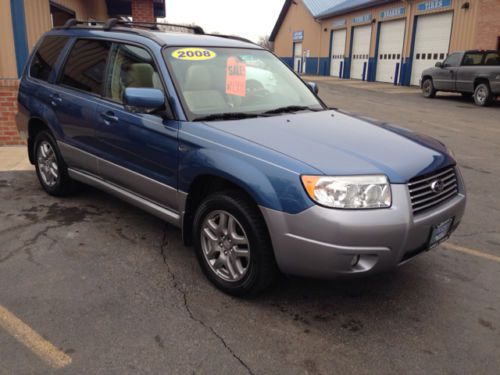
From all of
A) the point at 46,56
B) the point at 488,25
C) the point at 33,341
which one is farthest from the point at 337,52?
the point at 33,341

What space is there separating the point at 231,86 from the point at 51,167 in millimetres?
2554

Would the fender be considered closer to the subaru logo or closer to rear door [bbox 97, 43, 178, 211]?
rear door [bbox 97, 43, 178, 211]

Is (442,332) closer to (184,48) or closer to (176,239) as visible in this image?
(176,239)

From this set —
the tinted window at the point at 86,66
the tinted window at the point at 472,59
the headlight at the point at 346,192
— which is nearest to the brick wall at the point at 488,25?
the tinted window at the point at 472,59

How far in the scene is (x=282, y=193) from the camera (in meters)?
2.82

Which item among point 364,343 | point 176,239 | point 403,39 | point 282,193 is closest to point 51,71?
point 176,239

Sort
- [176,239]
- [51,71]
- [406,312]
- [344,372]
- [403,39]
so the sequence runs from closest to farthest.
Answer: [344,372] → [406,312] → [176,239] → [51,71] → [403,39]

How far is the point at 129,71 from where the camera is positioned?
412cm

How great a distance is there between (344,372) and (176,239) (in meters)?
2.18

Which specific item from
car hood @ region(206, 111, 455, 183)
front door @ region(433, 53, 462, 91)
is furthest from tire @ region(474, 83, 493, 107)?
car hood @ region(206, 111, 455, 183)

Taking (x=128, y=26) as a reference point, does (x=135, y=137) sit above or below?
below

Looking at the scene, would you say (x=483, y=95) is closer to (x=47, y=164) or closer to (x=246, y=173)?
(x=47, y=164)

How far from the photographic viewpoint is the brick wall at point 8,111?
7.91 metres

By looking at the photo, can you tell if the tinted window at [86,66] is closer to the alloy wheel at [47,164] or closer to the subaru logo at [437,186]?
the alloy wheel at [47,164]
